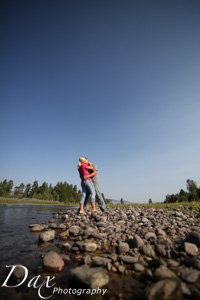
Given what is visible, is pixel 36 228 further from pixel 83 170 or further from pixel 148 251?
pixel 148 251

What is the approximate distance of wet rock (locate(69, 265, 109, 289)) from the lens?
77.4 inches

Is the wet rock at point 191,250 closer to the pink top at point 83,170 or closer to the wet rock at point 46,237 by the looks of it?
the wet rock at point 46,237

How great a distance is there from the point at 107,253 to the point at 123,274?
987 mm

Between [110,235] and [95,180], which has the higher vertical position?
[95,180]

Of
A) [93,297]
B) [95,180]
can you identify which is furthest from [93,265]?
[95,180]

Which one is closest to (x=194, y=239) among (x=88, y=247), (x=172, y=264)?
(x=172, y=264)

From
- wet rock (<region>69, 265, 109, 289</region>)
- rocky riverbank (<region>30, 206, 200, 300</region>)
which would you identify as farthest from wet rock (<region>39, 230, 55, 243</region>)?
wet rock (<region>69, 265, 109, 289</region>)

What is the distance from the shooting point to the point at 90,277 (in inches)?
78.6

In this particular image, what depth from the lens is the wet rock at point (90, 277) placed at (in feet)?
6.45

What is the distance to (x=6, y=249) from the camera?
134 inches

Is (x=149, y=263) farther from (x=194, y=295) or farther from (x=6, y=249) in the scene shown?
(x=6, y=249)

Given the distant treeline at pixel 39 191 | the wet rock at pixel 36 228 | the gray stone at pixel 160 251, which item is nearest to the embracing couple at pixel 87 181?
the wet rock at pixel 36 228

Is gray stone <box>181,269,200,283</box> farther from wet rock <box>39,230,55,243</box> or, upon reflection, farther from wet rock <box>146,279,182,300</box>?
wet rock <box>39,230,55,243</box>

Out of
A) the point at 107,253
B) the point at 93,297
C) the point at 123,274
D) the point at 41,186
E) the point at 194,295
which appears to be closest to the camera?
the point at 194,295
